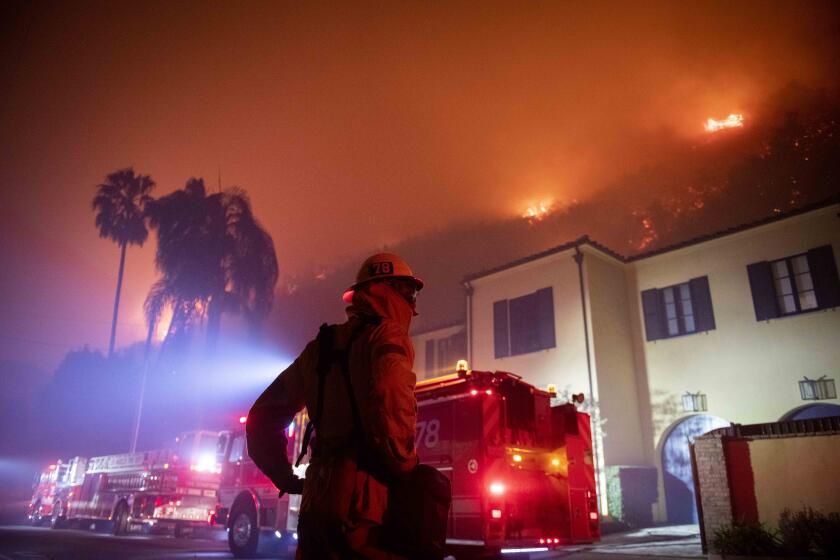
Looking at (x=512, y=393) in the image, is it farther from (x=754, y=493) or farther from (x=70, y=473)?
(x=70, y=473)

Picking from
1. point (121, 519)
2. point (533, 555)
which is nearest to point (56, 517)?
point (121, 519)

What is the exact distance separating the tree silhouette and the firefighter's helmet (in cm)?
2784

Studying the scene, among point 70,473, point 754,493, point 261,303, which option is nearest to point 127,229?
point 261,303

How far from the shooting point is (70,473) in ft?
71.3

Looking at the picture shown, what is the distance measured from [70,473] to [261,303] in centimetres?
1196

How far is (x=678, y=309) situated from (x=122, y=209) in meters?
33.5

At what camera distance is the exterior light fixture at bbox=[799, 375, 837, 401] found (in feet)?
45.9

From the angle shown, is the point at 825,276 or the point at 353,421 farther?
the point at 825,276

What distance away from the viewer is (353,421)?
8.06 feet

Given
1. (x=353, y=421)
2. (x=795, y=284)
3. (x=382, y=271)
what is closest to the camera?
(x=353, y=421)

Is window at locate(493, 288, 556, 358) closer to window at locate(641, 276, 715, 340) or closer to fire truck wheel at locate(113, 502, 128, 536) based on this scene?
window at locate(641, 276, 715, 340)

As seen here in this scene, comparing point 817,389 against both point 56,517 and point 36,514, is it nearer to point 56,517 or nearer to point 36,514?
point 56,517

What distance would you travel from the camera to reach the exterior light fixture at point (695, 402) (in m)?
16.4

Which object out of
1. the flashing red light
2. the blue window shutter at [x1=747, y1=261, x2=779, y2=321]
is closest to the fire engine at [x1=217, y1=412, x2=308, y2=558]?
the flashing red light
